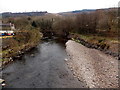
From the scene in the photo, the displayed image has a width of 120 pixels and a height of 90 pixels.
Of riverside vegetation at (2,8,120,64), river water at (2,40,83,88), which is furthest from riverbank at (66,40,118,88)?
riverside vegetation at (2,8,120,64)

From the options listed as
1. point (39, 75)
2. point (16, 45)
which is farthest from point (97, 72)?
point (16, 45)

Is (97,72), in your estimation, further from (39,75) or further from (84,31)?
(84,31)

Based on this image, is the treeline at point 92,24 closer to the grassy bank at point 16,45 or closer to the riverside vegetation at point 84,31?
the riverside vegetation at point 84,31

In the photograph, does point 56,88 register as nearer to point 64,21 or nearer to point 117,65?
point 117,65

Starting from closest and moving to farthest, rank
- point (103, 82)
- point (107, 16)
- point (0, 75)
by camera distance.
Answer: point (103, 82)
point (0, 75)
point (107, 16)

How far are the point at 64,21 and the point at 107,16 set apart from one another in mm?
16804

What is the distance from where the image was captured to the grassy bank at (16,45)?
17745 mm

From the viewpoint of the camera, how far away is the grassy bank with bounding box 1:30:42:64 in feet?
58.2

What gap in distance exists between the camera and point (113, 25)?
31875 mm

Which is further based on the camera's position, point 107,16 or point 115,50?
point 107,16

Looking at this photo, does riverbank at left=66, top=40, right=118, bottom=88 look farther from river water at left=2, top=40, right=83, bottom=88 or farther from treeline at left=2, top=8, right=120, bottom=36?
treeline at left=2, top=8, right=120, bottom=36

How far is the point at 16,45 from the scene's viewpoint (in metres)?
21.9

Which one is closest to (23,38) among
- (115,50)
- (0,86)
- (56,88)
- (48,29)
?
(0,86)

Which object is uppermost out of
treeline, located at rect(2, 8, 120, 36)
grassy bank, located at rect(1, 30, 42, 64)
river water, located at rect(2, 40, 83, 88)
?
treeline, located at rect(2, 8, 120, 36)
